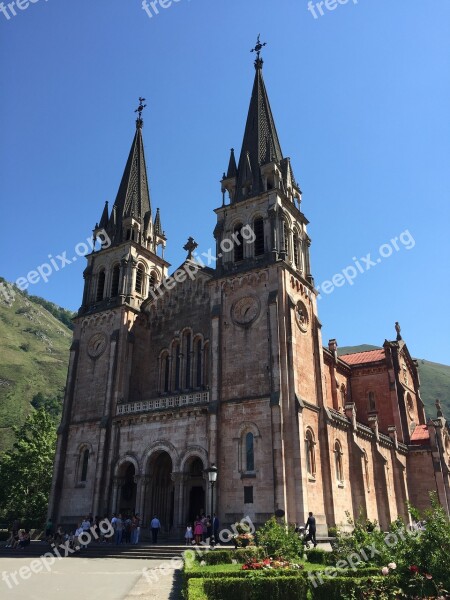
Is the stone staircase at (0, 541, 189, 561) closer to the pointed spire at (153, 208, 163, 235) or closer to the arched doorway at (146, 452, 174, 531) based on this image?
the arched doorway at (146, 452, 174, 531)

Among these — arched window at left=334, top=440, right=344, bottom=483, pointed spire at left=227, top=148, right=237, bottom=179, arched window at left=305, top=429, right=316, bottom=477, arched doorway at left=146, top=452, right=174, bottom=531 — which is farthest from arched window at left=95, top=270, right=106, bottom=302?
arched window at left=334, top=440, right=344, bottom=483

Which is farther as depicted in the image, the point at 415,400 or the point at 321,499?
the point at 415,400

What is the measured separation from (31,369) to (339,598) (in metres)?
165

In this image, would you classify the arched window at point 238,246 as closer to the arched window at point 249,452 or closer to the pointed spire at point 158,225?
the pointed spire at point 158,225

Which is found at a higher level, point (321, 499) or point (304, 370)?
point (304, 370)

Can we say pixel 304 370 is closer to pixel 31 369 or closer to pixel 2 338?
pixel 31 369

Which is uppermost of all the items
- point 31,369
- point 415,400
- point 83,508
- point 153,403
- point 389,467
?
point 31,369

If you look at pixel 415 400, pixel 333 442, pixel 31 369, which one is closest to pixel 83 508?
pixel 333 442

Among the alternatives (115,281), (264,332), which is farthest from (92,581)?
(115,281)

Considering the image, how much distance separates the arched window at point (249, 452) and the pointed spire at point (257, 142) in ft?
60.6

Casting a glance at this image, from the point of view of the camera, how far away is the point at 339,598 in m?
12.9

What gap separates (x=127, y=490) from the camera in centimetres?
3619

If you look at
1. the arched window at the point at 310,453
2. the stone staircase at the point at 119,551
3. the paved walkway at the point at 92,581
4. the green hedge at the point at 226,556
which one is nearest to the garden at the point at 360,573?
the green hedge at the point at 226,556

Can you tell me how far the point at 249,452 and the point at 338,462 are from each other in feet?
25.3
